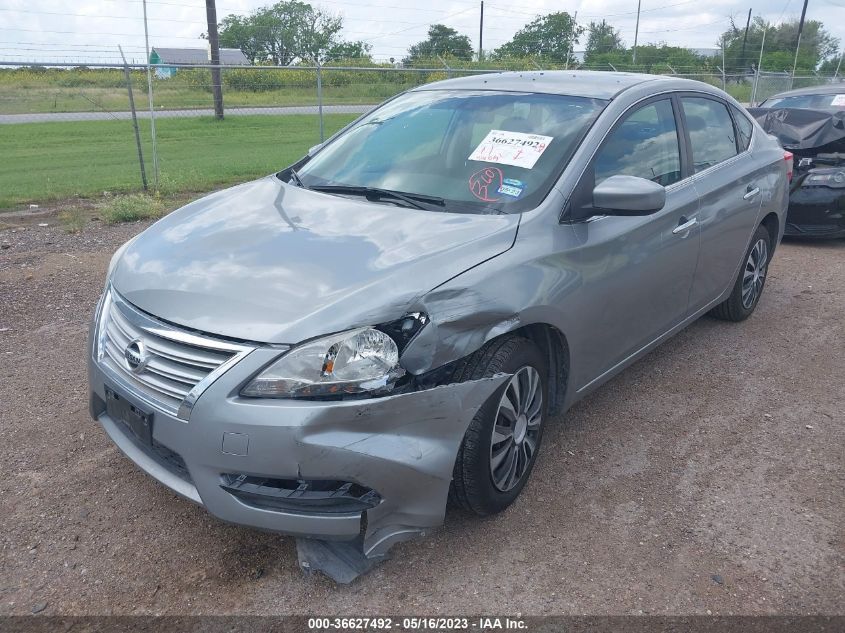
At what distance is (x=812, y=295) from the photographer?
6.07 meters

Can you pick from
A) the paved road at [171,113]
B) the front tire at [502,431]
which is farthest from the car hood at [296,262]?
the paved road at [171,113]

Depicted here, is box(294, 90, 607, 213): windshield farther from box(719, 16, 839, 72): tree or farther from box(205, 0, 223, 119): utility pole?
box(719, 16, 839, 72): tree

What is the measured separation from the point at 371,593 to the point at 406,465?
1.73 ft

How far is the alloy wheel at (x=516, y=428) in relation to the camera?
9.37 ft

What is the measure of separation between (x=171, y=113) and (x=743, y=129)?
1298 centimetres

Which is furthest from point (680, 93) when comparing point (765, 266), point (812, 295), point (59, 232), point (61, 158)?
point (61, 158)

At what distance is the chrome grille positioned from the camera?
93.1 inches

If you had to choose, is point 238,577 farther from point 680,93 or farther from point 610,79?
point 680,93

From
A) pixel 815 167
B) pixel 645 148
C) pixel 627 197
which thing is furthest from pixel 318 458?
pixel 815 167

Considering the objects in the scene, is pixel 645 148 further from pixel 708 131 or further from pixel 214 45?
pixel 214 45

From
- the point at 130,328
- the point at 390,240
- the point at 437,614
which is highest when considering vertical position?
A: the point at 390,240

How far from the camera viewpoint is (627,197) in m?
3.09

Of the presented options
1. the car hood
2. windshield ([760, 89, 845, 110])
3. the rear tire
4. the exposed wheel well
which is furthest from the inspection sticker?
windshield ([760, 89, 845, 110])

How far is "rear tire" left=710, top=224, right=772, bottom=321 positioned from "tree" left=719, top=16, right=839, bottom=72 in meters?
34.8
